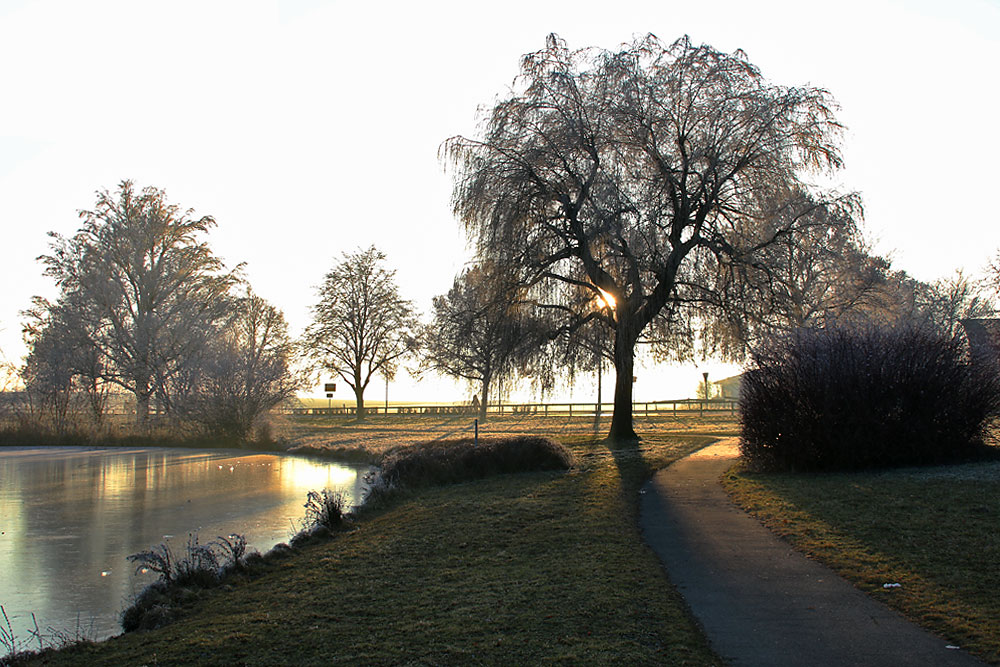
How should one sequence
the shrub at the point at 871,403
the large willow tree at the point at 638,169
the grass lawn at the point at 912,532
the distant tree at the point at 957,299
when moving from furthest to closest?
the distant tree at the point at 957,299, the large willow tree at the point at 638,169, the shrub at the point at 871,403, the grass lawn at the point at 912,532

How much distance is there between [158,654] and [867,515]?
8.36m

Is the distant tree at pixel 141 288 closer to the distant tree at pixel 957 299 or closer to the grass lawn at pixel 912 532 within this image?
the grass lawn at pixel 912 532

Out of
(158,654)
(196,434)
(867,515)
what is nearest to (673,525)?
(867,515)

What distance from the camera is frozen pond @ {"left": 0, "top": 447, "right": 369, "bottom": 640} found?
8586 mm

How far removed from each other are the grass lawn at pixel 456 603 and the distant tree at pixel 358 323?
127 feet

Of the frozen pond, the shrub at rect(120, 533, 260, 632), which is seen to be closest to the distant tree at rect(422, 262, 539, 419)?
the frozen pond

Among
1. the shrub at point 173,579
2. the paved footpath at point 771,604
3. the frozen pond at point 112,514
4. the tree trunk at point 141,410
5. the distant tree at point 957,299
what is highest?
the distant tree at point 957,299

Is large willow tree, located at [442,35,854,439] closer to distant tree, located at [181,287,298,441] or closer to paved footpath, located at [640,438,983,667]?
paved footpath, located at [640,438,983,667]

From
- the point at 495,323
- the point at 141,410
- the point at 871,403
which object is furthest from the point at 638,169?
the point at 141,410

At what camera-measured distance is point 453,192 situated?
68.3 ft

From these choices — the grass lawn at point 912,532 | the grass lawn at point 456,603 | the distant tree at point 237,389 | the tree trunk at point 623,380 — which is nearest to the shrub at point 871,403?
the grass lawn at point 912,532

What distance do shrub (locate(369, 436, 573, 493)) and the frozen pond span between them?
121cm

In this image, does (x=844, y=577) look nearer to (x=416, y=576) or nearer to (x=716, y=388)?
(x=416, y=576)

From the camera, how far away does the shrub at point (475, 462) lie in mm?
16375
